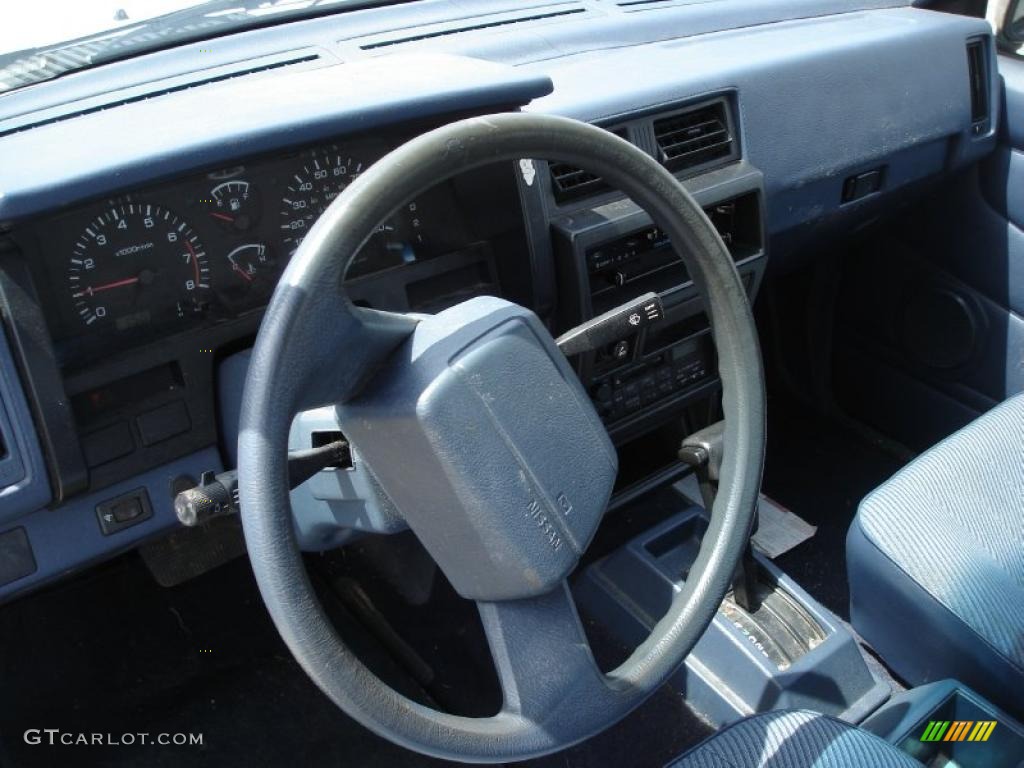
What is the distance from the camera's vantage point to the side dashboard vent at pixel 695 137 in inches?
71.6

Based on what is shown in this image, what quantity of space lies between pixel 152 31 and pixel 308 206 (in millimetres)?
511

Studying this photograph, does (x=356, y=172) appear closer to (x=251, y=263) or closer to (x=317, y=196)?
(x=317, y=196)

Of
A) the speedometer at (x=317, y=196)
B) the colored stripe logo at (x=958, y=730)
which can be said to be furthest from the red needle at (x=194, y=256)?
the colored stripe logo at (x=958, y=730)

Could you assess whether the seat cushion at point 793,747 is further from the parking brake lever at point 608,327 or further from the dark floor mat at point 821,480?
the dark floor mat at point 821,480

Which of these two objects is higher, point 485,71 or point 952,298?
point 485,71

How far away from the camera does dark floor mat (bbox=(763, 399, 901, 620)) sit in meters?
2.29

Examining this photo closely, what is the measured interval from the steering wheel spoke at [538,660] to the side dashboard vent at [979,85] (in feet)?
5.83

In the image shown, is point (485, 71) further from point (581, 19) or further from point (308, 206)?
point (581, 19)

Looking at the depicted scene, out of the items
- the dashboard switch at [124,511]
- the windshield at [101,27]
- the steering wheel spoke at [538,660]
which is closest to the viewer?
the steering wheel spoke at [538,660]

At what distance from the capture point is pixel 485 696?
2051mm

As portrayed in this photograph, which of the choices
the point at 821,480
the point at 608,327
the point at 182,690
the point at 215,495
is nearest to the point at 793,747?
the point at 608,327

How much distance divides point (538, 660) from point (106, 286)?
0.73 metres

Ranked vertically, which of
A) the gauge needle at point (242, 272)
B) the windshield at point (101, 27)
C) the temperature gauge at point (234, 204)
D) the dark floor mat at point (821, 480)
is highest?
the windshield at point (101, 27)

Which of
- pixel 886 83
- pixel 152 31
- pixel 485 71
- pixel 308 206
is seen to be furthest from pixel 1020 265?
pixel 152 31
